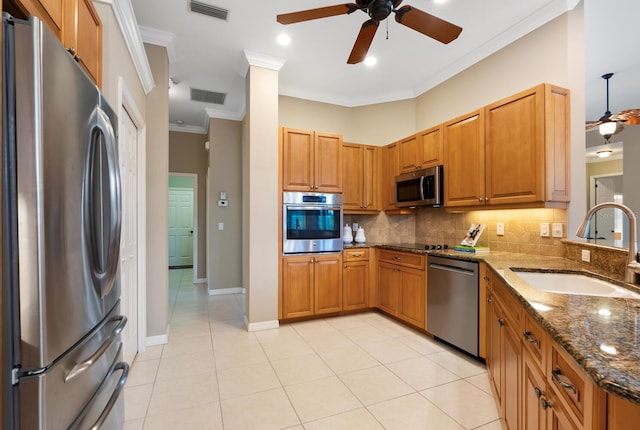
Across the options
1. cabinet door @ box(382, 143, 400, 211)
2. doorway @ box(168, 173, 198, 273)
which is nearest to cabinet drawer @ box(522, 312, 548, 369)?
cabinet door @ box(382, 143, 400, 211)

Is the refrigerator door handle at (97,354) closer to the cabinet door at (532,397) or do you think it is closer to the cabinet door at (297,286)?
the cabinet door at (532,397)

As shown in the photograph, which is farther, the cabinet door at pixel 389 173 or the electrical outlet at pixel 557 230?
the cabinet door at pixel 389 173

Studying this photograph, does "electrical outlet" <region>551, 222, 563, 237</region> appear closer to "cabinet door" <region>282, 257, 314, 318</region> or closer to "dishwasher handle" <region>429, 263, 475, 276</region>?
"dishwasher handle" <region>429, 263, 475, 276</region>

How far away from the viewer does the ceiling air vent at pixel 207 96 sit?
438 cm

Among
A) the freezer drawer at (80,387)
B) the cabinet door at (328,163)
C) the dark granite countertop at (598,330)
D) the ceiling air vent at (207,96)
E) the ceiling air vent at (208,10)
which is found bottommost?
the freezer drawer at (80,387)

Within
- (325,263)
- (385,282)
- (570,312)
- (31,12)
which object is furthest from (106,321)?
(385,282)

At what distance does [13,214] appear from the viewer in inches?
31.7

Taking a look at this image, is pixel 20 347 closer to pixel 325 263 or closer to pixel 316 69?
pixel 325 263

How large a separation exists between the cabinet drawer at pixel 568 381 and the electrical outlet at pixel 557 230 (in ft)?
6.35

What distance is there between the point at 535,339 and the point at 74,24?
2313 mm

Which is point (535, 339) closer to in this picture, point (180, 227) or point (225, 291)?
point (225, 291)

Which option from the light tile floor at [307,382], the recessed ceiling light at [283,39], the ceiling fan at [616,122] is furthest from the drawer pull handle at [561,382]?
the ceiling fan at [616,122]

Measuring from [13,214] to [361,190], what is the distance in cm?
356

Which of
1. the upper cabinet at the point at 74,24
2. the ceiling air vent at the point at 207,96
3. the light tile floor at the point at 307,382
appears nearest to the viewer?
the upper cabinet at the point at 74,24
